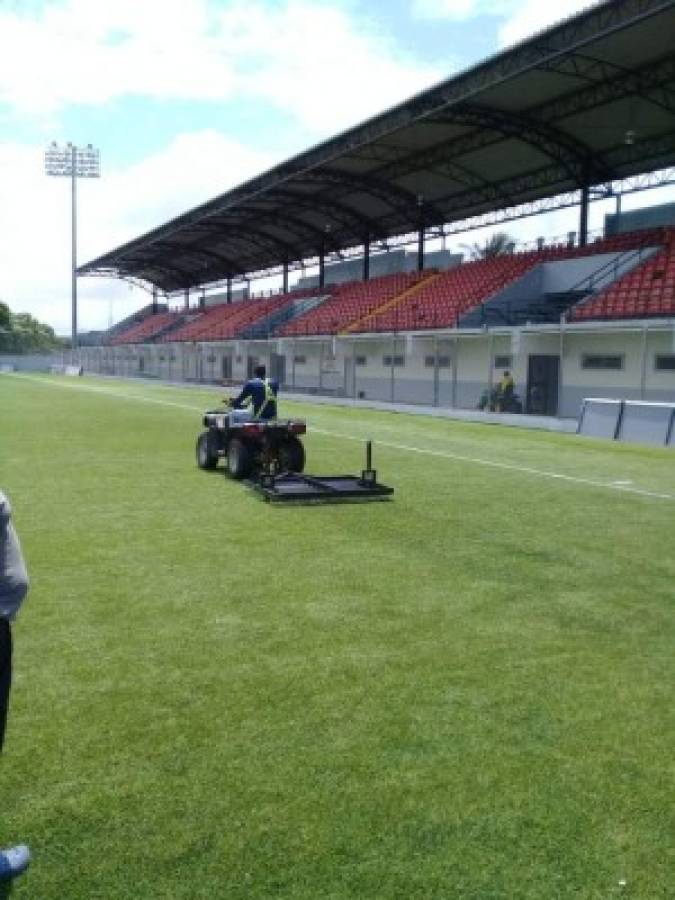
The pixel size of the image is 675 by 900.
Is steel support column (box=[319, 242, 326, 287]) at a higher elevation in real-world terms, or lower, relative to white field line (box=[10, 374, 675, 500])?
higher

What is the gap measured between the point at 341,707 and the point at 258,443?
7863 millimetres

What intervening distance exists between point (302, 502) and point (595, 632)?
5180 mm

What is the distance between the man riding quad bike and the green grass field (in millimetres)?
2273

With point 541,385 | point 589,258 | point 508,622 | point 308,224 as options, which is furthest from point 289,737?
point 308,224

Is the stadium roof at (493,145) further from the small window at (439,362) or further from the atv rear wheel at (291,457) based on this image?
the atv rear wheel at (291,457)

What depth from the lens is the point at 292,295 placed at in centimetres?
5444

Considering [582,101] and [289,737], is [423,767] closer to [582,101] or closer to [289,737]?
[289,737]

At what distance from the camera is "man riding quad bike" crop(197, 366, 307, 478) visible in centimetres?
1167

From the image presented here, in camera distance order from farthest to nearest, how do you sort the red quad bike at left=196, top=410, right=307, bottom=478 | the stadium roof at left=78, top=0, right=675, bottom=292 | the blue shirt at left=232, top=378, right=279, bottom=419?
1. the stadium roof at left=78, top=0, right=675, bottom=292
2. the blue shirt at left=232, top=378, right=279, bottom=419
3. the red quad bike at left=196, top=410, right=307, bottom=478

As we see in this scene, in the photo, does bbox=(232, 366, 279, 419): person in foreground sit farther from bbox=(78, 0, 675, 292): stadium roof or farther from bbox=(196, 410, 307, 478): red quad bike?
bbox=(78, 0, 675, 292): stadium roof

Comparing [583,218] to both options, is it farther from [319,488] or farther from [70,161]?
[70,161]


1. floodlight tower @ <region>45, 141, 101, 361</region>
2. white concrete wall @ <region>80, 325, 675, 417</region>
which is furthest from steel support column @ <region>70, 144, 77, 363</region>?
white concrete wall @ <region>80, 325, 675, 417</region>

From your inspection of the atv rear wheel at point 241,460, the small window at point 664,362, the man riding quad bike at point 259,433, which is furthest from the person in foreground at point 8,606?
the small window at point 664,362

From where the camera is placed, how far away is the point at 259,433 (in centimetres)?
1159
